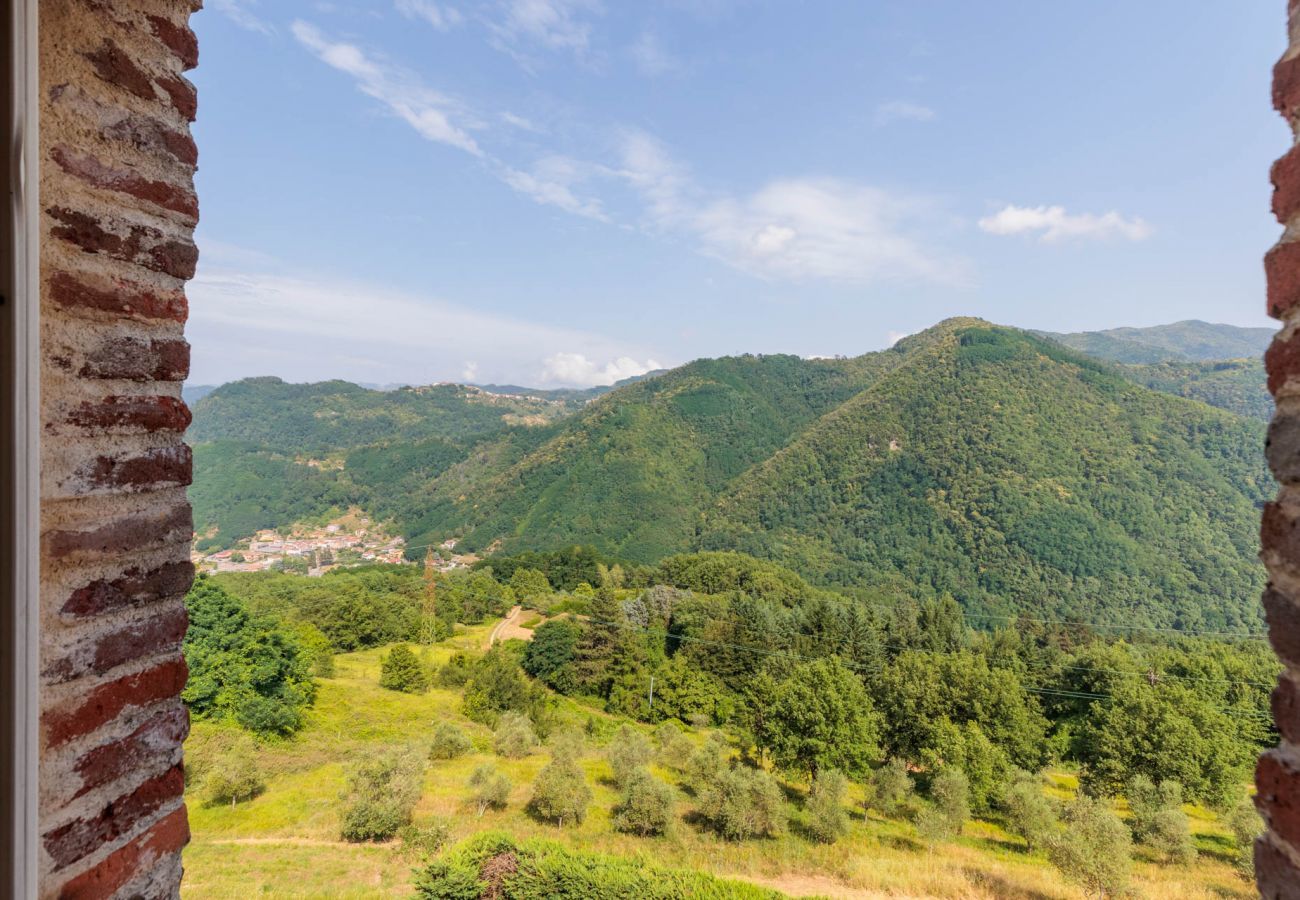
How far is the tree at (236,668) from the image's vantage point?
719 inches


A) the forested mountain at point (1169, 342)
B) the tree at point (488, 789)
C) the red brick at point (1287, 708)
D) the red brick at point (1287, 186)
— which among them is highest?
the forested mountain at point (1169, 342)

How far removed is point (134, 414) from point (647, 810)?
15.4 m

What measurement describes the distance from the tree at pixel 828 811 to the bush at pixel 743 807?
0.88m

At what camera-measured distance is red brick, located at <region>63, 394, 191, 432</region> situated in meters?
1.03

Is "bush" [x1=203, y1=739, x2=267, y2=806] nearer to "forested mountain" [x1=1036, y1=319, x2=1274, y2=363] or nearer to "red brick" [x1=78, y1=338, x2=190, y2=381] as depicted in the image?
"red brick" [x1=78, y1=338, x2=190, y2=381]

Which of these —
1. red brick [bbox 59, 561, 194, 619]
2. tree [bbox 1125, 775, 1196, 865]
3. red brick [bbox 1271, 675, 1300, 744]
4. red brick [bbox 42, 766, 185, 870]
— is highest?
red brick [bbox 59, 561, 194, 619]

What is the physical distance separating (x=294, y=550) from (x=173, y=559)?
7583cm

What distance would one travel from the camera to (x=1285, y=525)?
1.03 m

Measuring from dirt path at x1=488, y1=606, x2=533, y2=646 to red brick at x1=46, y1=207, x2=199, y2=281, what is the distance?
1340 inches

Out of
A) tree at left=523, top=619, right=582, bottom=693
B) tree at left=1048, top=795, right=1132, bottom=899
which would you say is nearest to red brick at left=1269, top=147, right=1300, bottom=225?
tree at left=1048, top=795, right=1132, bottom=899

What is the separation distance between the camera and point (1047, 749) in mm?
21094

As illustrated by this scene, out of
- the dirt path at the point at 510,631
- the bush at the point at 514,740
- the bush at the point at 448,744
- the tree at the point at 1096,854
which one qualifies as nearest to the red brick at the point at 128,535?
the tree at the point at 1096,854

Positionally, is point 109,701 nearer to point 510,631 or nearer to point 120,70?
point 120,70

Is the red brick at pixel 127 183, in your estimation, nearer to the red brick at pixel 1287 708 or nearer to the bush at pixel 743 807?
the red brick at pixel 1287 708
